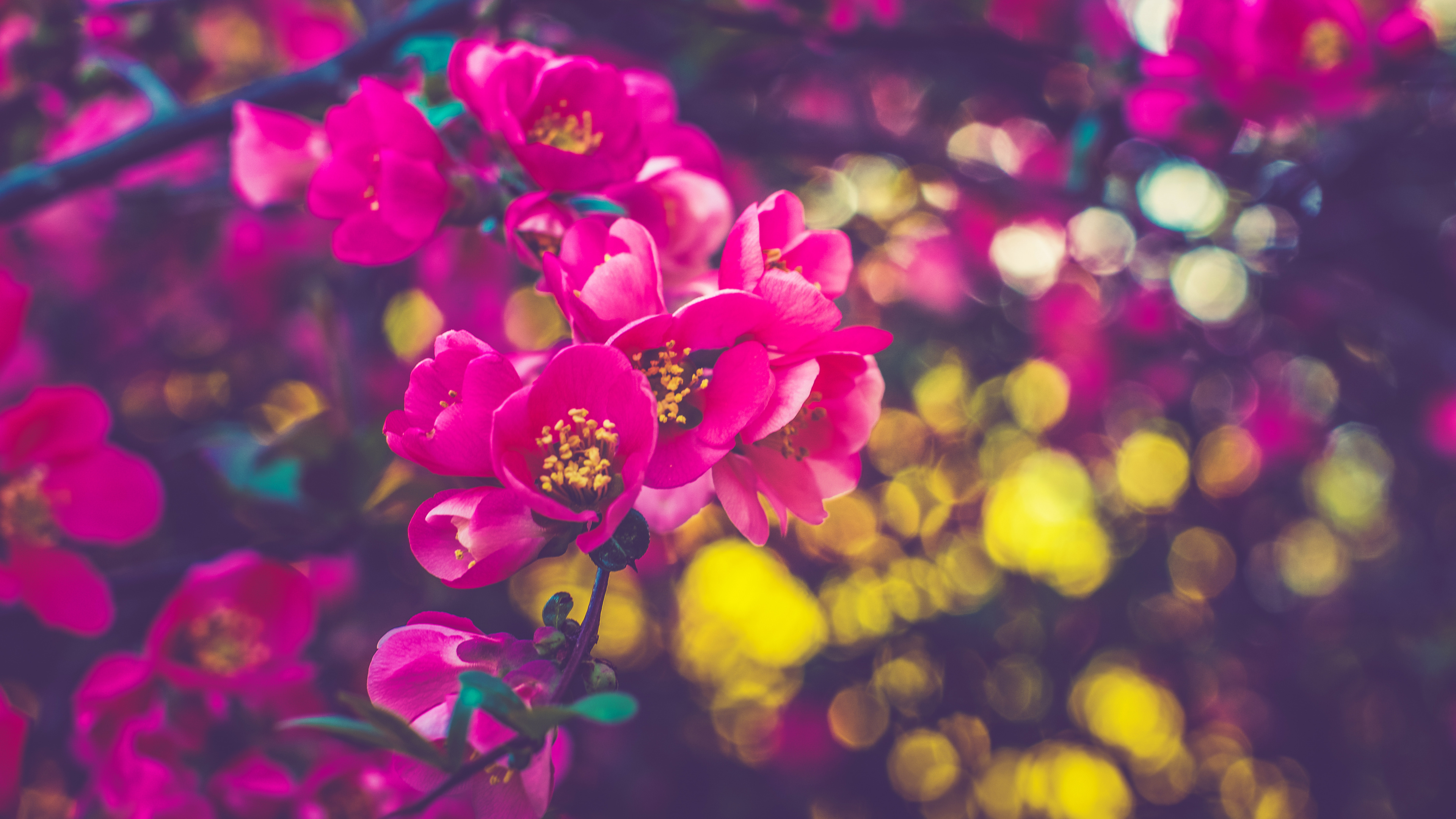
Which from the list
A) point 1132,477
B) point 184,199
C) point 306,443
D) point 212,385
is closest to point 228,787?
point 306,443

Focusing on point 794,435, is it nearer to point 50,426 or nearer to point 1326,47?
point 50,426

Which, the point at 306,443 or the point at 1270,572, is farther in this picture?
the point at 1270,572

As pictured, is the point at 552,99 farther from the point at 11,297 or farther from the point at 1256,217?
the point at 1256,217

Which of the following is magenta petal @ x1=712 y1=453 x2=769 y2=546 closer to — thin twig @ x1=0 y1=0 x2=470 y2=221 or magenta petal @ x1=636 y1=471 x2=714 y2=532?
magenta petal @ x1=636 y1=471 x2=714 y2=532

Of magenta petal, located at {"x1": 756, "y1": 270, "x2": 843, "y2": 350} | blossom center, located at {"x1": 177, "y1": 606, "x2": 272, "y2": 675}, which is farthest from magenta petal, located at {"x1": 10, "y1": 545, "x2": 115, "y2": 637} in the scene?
magenta petal, located at {"x1": 756, "y1": 270, "x2": 843, "y2": 350}

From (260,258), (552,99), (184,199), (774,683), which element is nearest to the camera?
(552,99)
